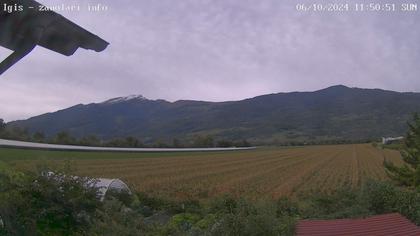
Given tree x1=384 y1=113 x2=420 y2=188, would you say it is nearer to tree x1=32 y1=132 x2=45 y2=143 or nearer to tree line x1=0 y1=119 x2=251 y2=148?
tree line x1=0 y1=119 x2=251 y2=148

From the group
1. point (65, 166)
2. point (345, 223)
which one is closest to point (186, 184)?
point (345, 223)

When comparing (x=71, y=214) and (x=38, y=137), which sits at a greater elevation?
(x=38, y=137)

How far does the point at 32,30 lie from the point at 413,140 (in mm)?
23653

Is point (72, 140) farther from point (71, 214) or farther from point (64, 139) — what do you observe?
point (71, 214)

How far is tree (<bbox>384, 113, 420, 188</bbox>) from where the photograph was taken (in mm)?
22295

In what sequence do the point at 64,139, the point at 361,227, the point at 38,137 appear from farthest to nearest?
the point at 64,139 < the point at 38,137 < the point at 361,227

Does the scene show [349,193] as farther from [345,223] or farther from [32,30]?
[32,30]

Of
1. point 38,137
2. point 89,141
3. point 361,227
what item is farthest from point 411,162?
point 89,141

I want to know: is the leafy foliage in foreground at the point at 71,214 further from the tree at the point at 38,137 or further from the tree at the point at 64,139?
the tree at the point at 64,139

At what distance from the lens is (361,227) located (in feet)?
25.8

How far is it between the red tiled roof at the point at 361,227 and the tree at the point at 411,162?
14.3m

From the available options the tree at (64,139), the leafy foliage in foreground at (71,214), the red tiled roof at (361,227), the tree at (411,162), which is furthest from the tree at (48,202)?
the tree at (64,139)

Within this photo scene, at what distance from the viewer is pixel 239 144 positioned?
4274 inches

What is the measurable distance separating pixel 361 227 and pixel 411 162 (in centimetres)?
1731
